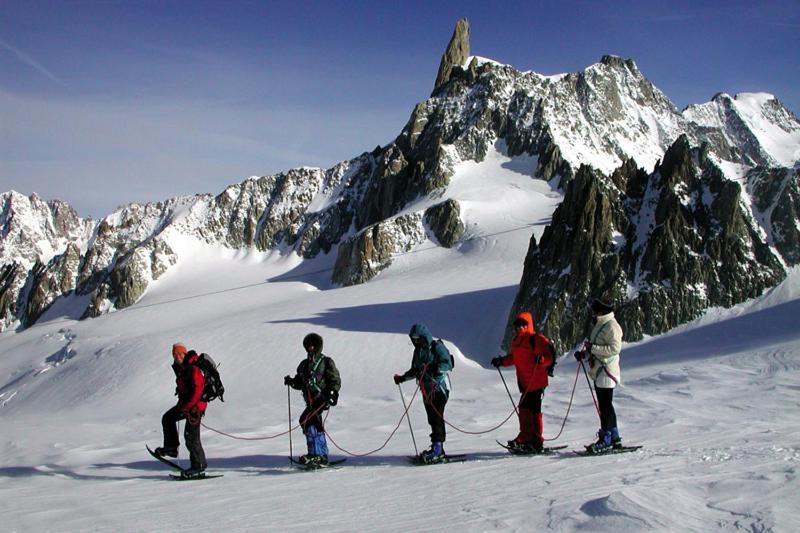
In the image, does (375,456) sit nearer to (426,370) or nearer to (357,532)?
(426,370)

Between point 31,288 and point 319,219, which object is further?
point 31,288

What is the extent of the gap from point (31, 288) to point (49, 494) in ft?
349

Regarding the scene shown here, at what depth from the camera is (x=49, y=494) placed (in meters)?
8.86

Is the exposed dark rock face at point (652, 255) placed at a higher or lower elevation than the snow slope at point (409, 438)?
higher

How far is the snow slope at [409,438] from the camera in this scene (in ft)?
19.7

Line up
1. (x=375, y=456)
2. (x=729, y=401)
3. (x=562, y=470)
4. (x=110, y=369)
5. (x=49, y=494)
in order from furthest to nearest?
1. (x=110, y=369)
2. (x=729, y=401)
3. (x=375, y=456)
4. (x=49, y=494)
5. (x=562, y=470)

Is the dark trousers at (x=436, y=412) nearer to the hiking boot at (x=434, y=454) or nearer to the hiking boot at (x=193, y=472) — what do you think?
the hiking boot at (x=434, y=454)

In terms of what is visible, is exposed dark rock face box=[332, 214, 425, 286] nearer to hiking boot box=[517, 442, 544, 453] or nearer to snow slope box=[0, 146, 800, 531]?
snow slope box=[0, 146, 800, 531]

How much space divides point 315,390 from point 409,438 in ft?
12.0

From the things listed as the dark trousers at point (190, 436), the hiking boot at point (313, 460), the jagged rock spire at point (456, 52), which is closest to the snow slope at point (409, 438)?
the hiking boot at point (313, 460)

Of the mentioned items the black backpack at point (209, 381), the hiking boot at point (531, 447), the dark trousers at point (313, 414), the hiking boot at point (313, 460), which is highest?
the black backpack at point (209, 381)

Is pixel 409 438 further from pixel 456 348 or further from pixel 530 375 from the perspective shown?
pixel 456 348

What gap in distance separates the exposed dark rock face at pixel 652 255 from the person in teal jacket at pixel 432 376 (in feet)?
74.0

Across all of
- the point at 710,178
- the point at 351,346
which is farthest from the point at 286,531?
the point at 710,178
